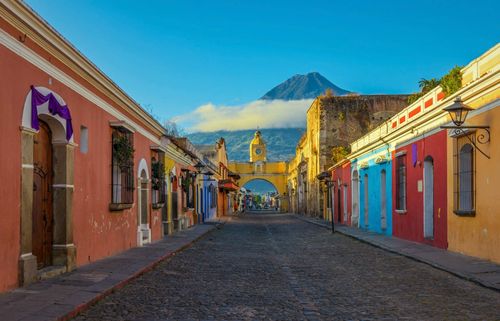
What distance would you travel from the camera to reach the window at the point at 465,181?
12.0 meters

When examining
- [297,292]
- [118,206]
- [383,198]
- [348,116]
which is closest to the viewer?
[297,292]

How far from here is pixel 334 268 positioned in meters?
11.0

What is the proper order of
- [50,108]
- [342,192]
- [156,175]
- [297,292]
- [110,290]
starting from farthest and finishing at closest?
1. [342,192]
2. [156,175]
3. [50,108]
4. [297,292]
5. [110,290]

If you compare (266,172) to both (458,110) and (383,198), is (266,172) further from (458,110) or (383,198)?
(458,110)

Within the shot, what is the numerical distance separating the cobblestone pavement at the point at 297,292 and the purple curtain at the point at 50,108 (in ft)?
8.88

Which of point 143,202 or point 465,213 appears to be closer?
point 465,213

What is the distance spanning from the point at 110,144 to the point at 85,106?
210 cm

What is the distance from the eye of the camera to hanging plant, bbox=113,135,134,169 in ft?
43.9

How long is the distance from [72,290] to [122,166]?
6400 millimetres

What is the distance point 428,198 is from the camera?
1540cm

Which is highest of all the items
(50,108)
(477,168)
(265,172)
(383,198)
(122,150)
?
(265,172)

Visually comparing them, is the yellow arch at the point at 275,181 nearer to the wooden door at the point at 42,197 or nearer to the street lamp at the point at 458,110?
the street lamp at the point at 458,110

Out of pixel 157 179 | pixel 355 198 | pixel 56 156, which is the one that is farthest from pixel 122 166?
pixel 355 198

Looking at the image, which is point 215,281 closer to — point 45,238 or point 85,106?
point 45,238
